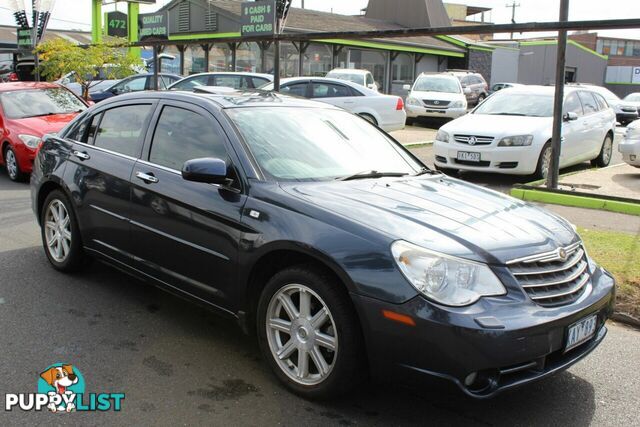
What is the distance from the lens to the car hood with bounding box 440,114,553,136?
10.2 meters

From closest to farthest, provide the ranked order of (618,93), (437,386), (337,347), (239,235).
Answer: (437,386)
(337,347)
(239,235)
(618,93)

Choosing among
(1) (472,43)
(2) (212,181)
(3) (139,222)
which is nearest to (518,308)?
(2) (212,181)

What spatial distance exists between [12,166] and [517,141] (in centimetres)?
803

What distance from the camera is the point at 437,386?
2.98 meters

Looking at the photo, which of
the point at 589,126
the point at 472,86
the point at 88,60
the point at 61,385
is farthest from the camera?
the point at 472,86

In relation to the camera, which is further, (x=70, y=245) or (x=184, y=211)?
(x=70, y=245)

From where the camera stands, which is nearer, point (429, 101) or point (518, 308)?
point (518, 308)

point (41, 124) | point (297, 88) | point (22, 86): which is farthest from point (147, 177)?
point (297, 88)

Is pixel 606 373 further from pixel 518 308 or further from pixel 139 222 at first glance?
pixel 139 222

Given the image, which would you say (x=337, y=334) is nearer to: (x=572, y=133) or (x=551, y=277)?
(x=551, y=277)

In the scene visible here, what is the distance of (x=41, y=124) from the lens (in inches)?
408

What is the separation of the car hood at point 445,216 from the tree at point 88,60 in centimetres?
1221

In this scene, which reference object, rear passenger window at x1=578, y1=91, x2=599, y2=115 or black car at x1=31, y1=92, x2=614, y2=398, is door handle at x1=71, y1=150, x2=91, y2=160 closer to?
black car at x1=31, y1=92, x2=614, y2=398

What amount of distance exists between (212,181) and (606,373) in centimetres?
266
